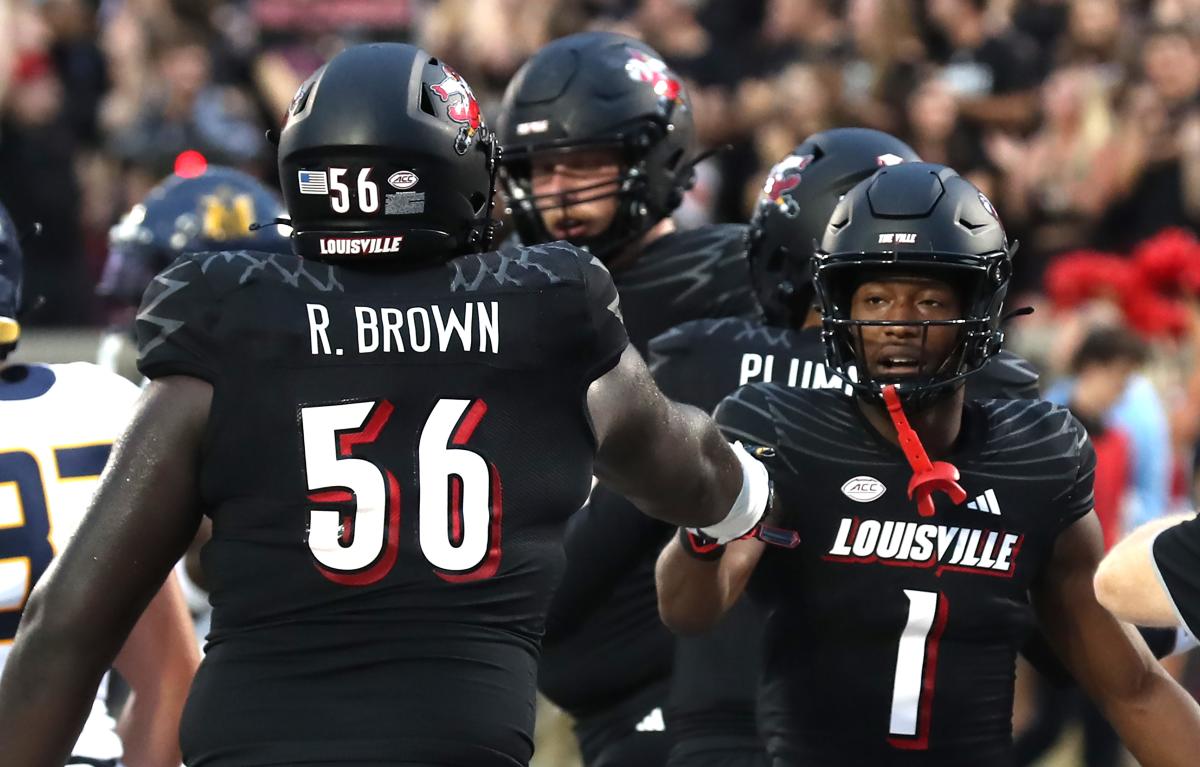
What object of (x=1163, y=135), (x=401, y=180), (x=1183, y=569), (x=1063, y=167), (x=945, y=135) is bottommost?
(x=1063, y=167)

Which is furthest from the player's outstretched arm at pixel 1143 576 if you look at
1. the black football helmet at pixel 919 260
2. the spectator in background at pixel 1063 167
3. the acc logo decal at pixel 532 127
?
the spectator in background at pixel 1063 167

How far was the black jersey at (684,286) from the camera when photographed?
5117mm

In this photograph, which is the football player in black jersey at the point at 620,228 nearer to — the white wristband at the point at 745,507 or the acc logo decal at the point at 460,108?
the white wristband at the point at 745,507

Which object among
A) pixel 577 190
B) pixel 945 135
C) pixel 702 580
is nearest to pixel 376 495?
pixel 702 580

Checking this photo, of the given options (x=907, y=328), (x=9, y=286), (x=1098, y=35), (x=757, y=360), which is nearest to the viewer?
(x=907, y=328)

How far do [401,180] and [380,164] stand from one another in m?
0.04

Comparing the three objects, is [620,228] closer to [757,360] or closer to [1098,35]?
[757,360]

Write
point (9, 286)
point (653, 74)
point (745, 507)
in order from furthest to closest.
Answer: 1. point (653, 74)
2. point (9, 286)
3. point (745, 507)

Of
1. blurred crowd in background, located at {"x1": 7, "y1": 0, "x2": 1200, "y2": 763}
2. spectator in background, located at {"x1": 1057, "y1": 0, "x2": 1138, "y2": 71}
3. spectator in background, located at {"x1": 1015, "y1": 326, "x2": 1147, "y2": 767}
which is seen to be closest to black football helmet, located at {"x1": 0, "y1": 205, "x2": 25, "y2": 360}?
blurred crowd in background, located at {"x1": 7, "y1": 0, "x2": 1200, "y2": 763}

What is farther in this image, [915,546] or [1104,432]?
[1104,432]

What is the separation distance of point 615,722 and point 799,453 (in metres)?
1.37

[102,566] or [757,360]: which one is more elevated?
[102,566]

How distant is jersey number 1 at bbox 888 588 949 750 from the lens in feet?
12.0

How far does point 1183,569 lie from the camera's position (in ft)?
10.3
